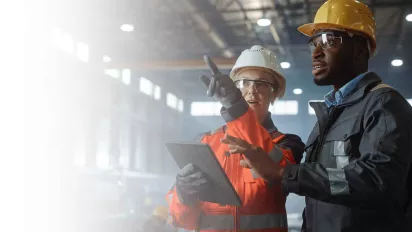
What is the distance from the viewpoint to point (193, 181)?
6.84ft

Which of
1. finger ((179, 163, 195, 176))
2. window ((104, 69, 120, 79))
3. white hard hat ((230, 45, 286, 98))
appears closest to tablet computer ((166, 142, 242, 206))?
finger ((179, 163, 195, 176))

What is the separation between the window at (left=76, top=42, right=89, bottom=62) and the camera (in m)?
14.7

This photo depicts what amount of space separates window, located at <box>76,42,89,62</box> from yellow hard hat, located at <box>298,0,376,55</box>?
13544mm

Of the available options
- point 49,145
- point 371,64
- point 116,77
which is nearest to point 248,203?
point 49,145

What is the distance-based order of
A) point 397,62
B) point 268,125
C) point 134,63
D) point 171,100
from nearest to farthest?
1. point 268,125
2. point 134,63
3. point 397,62
4. point 171,100

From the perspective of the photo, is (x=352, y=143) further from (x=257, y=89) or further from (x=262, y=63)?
(x=262, y=63)

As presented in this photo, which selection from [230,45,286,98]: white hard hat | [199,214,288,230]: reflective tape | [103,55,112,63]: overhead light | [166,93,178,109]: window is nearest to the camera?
[199,214,288,230]: reflective tape

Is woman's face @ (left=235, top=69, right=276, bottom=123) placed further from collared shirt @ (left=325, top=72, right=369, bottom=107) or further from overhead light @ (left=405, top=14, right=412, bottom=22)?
overhead light @ (left=405, top=14, right=412, bottom=22)

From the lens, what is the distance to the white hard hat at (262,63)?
2.81m

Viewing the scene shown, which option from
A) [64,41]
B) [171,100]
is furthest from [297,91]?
[64,41]

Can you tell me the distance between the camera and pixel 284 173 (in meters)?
1.60

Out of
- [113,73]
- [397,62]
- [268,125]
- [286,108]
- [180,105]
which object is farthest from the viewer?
[286,108]

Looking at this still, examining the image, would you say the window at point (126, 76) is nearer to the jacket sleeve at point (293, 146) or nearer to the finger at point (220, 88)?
the jacket sleeve at point (293, 146)

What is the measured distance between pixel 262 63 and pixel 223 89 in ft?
3.29
